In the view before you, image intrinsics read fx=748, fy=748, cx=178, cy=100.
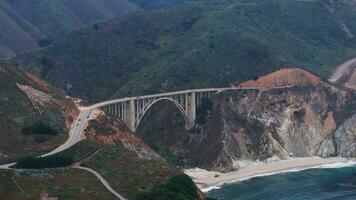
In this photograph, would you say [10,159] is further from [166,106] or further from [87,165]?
[166,106]

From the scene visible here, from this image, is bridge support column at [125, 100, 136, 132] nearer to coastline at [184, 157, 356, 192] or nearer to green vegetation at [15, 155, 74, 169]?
coastline at [184, 157, 356, 192]

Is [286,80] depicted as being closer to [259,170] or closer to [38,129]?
[259,170]

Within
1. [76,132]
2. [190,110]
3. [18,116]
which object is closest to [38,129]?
[18,116]

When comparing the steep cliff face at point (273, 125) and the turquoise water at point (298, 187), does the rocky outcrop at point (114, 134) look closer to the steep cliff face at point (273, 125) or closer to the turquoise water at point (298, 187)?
the turquoise water at point (298, 187)

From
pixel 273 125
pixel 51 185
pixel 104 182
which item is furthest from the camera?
pixel 273 125

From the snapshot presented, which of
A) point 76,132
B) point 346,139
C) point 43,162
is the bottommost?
point 346,139

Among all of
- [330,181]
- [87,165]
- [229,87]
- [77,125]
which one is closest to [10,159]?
[87,165]

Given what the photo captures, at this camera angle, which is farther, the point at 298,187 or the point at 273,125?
the point at 273,125
